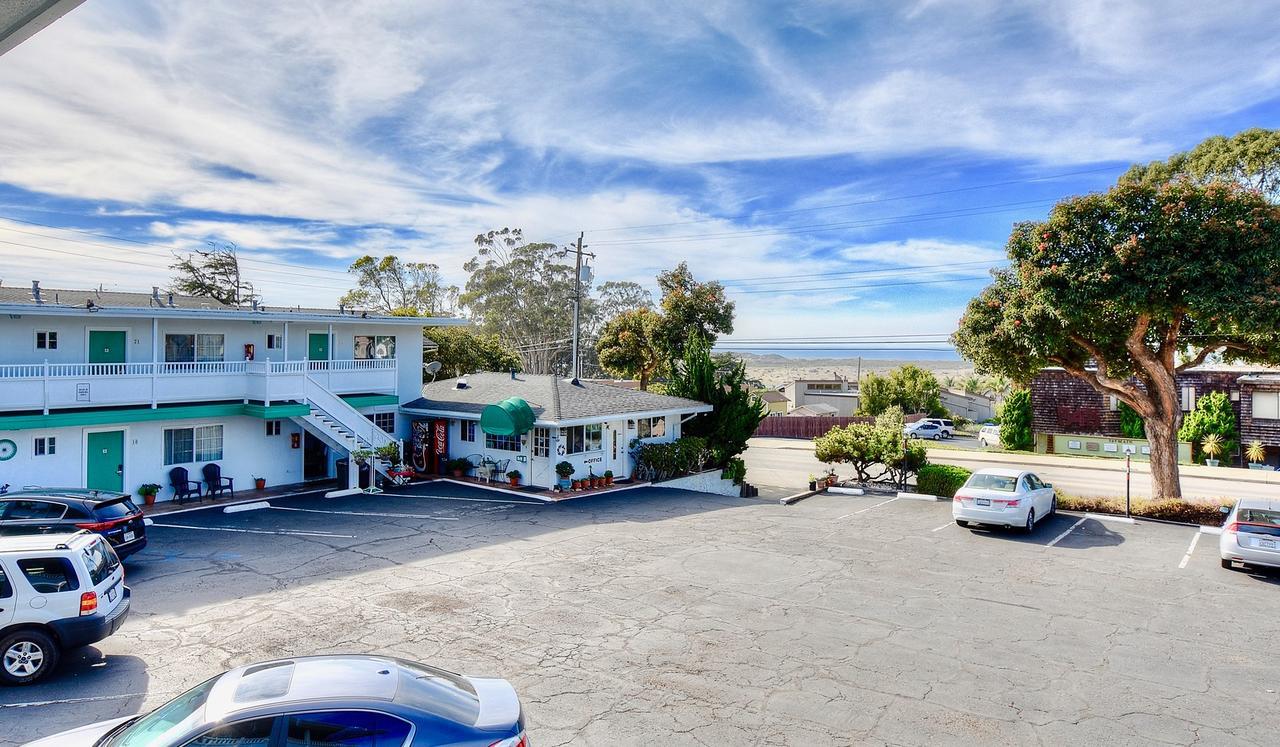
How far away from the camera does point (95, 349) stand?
2092 cm

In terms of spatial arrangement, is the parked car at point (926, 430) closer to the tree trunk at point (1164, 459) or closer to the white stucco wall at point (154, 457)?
the tree trunk at point (1164, 459)

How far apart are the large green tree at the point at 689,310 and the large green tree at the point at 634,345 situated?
0.84 metres

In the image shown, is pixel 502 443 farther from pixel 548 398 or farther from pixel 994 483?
pixel 994 483

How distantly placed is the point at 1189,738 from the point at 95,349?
26.1 meters

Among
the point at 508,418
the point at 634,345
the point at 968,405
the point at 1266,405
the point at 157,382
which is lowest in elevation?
the point at 968,405

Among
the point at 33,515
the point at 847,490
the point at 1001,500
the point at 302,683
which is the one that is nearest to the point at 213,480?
the point at 33,515

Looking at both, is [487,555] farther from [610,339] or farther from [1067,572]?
[610,339]

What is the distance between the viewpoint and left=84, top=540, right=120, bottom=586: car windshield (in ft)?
30.7

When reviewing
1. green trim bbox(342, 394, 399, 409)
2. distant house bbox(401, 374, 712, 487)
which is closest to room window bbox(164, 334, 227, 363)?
green trim bbox(342, 394, 399, 409)

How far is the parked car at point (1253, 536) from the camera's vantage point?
14273mm

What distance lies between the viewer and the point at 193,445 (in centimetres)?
2202

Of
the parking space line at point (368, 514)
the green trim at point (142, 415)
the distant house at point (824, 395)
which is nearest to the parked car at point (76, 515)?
the green trim at point (142, 415)

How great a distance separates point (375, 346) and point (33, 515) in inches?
573

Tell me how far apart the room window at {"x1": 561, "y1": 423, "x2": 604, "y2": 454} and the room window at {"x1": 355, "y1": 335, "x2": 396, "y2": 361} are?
861 cm
